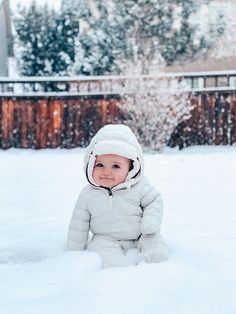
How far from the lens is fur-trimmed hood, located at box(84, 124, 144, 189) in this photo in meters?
2.41

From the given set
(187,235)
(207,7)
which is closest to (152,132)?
(187,235)

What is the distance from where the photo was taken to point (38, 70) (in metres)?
18.8

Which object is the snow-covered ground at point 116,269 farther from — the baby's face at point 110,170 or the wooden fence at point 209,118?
the wooden fence at point 209,118

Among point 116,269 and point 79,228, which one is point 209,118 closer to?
point 79,228

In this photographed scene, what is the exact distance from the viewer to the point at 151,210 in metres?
2.34

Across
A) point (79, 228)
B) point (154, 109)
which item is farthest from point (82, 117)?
point (79, 228)

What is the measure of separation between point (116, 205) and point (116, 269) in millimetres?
408

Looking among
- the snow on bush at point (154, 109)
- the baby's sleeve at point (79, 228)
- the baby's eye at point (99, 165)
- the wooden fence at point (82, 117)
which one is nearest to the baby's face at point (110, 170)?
the baby's eye at point (99, 165)

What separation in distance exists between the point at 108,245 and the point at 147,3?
59.9 ft

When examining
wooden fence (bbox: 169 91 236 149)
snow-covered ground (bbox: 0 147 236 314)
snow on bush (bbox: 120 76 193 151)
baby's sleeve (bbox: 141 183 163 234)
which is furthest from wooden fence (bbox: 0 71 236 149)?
baby's sleeve (bbox: 141 183 163 234)

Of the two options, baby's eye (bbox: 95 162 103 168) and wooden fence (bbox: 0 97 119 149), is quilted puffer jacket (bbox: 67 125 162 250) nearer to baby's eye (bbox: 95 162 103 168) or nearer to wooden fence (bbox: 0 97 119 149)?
baby's eye (bbox: 95 162 103 168)

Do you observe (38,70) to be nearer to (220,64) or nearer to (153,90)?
(220,64)

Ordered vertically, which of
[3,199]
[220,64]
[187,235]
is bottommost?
[220,64]

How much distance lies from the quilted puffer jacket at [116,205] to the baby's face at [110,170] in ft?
0.06
